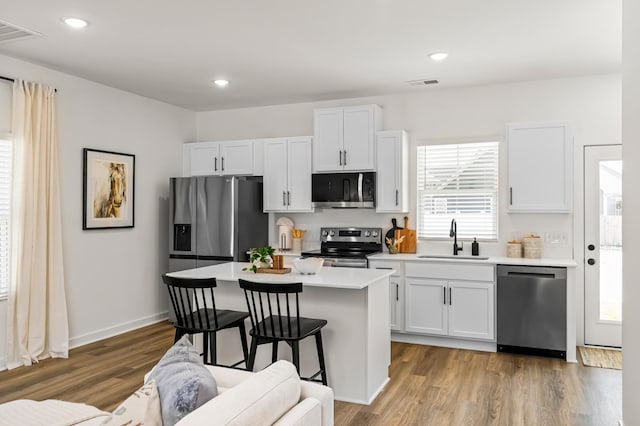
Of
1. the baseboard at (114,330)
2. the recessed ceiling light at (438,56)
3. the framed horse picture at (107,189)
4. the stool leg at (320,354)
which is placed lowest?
the baseboard at (114,330)

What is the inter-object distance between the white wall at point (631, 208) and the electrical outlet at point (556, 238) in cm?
237

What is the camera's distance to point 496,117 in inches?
202

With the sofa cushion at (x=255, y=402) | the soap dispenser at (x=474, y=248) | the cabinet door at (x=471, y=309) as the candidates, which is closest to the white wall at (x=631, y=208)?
the sofa cushion at (x=255, y=402)

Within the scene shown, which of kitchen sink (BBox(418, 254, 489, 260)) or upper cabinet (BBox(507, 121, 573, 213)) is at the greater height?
upper cabinet (BBox(507, 121, 573, 213))

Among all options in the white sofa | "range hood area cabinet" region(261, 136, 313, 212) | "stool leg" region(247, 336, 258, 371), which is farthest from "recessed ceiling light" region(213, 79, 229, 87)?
the white sofa

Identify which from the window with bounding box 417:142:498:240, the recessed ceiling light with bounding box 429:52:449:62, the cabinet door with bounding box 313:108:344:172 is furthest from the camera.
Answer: the cabinet door with bounding box 313:108:344:172

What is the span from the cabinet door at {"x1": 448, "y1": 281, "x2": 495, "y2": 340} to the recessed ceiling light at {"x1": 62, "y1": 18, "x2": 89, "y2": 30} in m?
3.83

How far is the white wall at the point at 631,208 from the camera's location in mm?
2326

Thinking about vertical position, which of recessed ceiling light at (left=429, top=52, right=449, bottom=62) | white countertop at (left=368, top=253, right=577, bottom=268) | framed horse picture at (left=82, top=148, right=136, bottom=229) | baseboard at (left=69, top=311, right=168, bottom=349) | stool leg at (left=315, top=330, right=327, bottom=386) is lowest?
baseboard at (left=69, top=311, right=168, bottom=349)

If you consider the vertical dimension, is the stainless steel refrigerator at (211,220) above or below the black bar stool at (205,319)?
above

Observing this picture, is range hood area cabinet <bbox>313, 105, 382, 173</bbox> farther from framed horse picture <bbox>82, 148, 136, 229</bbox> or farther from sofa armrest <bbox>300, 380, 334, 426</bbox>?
sofa armrest <bbox>300, 380, 334, 426</bbox>

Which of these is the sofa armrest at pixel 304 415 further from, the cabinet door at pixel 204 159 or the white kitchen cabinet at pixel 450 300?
the cabinet door at pixel 204 159

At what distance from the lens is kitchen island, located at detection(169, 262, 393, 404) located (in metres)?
3.37

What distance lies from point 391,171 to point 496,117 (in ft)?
4.06
